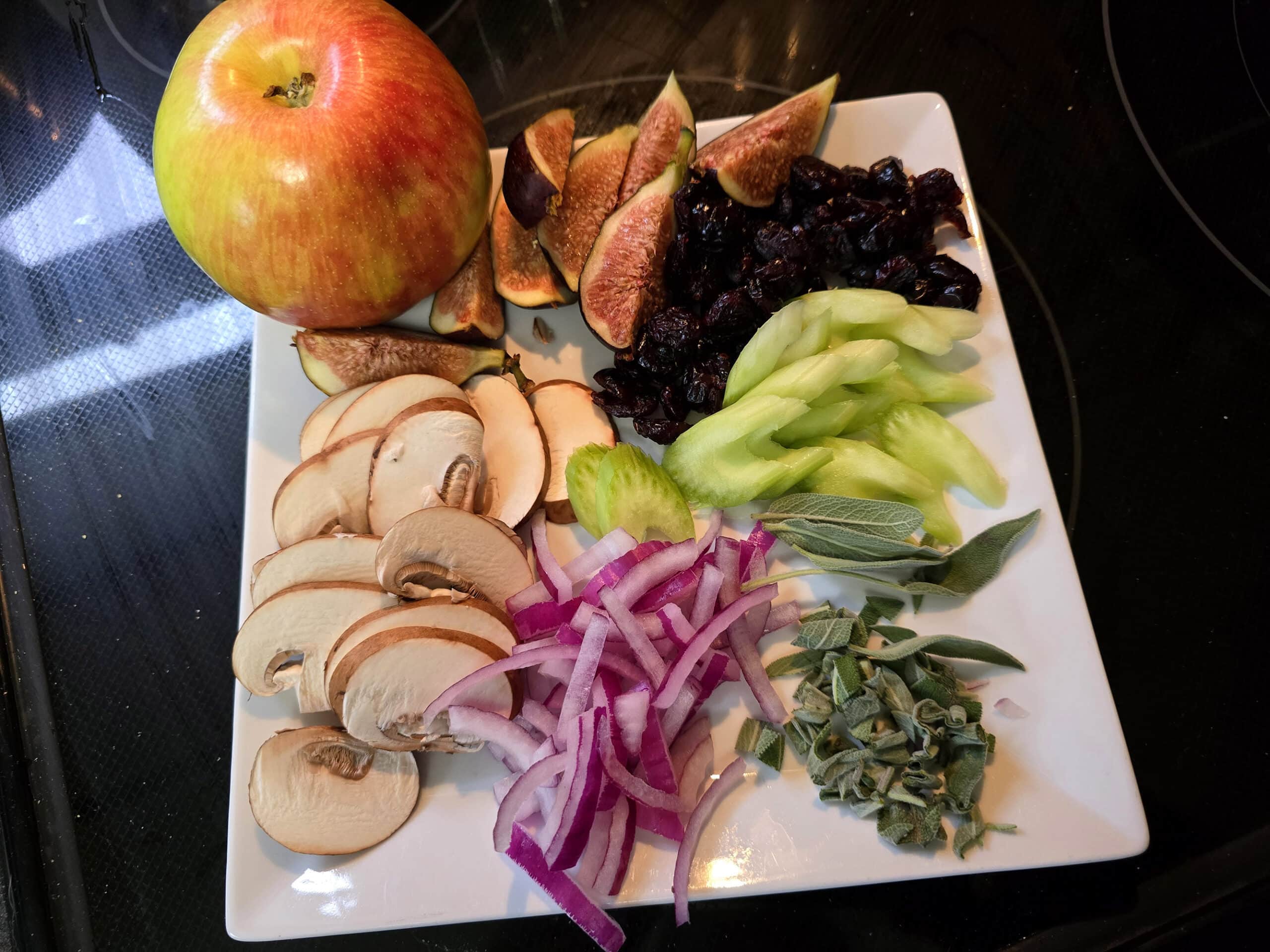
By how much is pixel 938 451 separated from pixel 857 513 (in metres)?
0.21

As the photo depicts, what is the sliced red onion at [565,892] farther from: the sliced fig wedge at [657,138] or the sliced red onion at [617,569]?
the sliced fig wedge at [657,138]

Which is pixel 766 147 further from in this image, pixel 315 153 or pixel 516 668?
pixel 516 668

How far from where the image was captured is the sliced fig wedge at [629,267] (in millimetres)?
1528

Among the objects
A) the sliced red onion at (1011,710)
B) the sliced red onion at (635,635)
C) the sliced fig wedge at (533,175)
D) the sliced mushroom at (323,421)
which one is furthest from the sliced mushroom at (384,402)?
the sliced red onion at (1011,710)

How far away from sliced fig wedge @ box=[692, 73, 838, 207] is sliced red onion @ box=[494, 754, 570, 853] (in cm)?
→ 101

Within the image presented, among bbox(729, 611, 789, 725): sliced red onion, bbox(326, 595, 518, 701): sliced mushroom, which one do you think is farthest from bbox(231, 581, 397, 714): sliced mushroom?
bbox(729, 611, 789, 725): sliced red onion

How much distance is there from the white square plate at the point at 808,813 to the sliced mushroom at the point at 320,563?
0.12 metres

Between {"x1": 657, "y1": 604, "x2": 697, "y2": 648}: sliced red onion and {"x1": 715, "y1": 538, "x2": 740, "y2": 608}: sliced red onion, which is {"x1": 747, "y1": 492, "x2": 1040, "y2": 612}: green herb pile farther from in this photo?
{"x1": 657, "y1": 604, "x2": 697, "y2": 648}: sliced red onion

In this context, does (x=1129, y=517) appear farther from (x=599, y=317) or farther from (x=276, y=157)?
(x=276, y=157)

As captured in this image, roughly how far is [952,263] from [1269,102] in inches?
38.5

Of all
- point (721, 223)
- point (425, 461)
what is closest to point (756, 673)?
point (425, 461)

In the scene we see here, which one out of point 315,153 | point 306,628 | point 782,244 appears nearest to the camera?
point 315,153

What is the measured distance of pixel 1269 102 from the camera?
1.88 meters

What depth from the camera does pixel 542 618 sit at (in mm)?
1413
